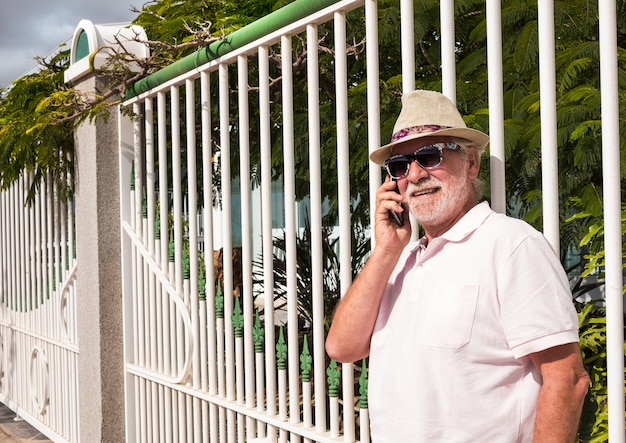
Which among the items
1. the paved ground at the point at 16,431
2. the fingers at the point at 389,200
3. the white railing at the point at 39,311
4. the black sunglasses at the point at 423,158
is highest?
the black sunglasses at the point at 423,158

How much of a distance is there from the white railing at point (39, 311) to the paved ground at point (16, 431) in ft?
0.39

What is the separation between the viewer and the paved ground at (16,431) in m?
8.15

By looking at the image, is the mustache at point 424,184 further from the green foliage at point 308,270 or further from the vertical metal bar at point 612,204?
the green foliage at point 308,270

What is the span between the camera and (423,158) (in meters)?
2.57

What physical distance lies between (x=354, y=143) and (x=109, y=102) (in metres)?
1.64

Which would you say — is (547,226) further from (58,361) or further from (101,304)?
(58,361)

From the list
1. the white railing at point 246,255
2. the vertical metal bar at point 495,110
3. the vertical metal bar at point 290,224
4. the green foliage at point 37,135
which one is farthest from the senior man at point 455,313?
the green foliage at point 37,135

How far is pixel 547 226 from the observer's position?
8.80 feet

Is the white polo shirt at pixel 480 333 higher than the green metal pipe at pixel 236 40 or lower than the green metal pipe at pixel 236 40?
lower

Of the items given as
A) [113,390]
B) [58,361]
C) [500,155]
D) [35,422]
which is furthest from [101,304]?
[500,155]

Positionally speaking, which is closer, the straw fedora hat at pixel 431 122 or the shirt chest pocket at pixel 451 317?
the shirt chest pocket at pixel 451 317

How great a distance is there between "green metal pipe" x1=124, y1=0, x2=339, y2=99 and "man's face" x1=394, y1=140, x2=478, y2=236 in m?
1.27

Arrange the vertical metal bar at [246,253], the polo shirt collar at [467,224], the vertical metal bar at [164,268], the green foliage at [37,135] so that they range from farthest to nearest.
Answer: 1. the green foliage at [37,135]
2. the vertical metal bar at [164,268]
3. the vertical metal bar at [246,253]
4. the polo shirt collar at [467,224]

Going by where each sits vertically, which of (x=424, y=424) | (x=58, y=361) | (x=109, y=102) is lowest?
(x=58, y=361)
